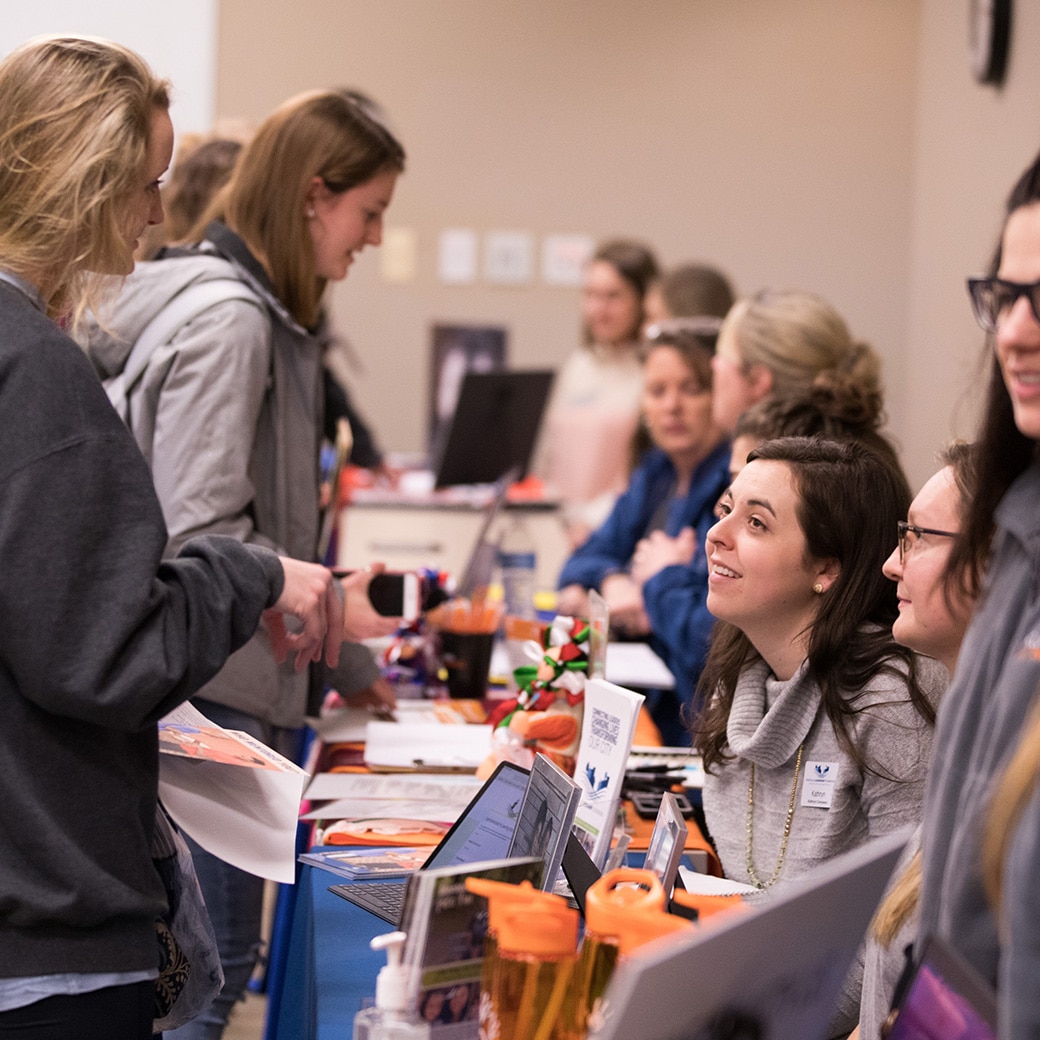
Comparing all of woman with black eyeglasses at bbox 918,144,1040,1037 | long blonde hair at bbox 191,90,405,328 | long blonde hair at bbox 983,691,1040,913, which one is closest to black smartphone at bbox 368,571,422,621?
long blonde hair at bbox 191,90,405,328

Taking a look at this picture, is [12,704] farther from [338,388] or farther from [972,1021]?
[338,388]

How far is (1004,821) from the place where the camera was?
903 mm

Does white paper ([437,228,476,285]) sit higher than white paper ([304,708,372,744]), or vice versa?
white paper ([437,228,476,285])

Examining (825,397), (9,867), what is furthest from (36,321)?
(825,397)

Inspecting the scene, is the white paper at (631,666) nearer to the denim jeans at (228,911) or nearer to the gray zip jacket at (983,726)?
the denim jeans at (228,911)

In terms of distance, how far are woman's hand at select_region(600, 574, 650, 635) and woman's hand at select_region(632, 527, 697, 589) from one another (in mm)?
119

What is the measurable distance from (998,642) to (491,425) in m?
3.66

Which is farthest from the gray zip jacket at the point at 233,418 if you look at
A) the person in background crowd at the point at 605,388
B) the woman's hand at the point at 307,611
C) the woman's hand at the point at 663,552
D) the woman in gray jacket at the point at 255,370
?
the person in background crowd at the point at 605,388

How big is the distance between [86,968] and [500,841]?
49cm

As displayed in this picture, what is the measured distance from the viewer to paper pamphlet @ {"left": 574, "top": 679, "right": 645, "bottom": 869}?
150 centimetres

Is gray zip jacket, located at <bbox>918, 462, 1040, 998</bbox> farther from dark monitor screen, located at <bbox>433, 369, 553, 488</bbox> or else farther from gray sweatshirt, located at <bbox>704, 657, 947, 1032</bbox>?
dark monitor screen, located at <bbox>433, 369, 553, 488</bbox>

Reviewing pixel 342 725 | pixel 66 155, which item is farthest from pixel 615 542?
pixel 66 155

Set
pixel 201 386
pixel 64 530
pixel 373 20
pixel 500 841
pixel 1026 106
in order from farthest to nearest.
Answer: pixel 373 20 → pixel 1026 106 → pixel 201 386 → pixel 500 841 → pixel 64 530

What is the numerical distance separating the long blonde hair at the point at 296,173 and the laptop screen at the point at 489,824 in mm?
1138
